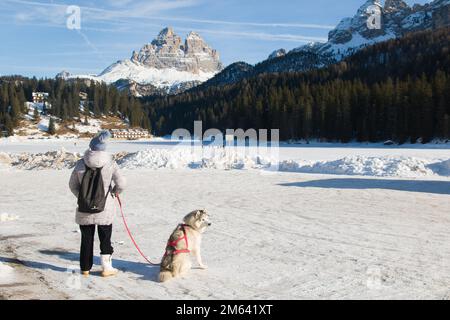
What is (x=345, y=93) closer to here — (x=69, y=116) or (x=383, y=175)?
(x=383, y=175)

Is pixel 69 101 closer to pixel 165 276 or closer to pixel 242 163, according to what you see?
pixel 242 163

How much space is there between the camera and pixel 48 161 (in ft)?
112

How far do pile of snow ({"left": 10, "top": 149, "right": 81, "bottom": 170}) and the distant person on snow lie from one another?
26.8m

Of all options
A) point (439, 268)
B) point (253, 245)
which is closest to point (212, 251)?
point (253, 245)

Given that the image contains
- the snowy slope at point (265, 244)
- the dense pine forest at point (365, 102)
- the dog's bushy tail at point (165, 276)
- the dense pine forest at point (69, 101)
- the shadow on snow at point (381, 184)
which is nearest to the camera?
the snowy slope at point (265, 244)

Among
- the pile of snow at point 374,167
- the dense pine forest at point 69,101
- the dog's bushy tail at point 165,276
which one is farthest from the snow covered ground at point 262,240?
the dense pine forest at point 69,101

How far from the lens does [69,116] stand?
461 feet

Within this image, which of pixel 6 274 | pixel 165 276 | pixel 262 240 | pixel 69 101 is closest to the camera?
pixel 165 276

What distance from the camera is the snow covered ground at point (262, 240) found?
696cm

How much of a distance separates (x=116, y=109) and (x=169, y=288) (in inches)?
6396

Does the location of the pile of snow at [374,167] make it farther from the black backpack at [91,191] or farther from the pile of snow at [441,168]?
the black backpack at [91,191]

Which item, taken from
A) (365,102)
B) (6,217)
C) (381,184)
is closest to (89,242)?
(6,217)

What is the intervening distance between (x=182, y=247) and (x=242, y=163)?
77.2 ft

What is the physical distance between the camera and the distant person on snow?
23.9 feet
